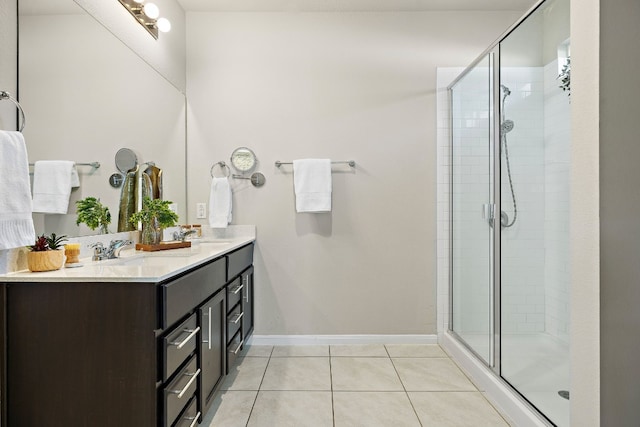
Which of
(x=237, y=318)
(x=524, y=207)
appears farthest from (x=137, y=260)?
(x=524, y=207)

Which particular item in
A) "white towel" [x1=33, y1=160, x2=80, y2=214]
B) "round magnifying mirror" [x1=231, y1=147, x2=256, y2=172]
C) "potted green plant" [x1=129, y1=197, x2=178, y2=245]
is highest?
"round magnifying mirror" [x1=231, y1=147, x2=256, y2=172]

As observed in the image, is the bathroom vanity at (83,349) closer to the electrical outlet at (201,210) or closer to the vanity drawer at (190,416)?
the vanity drawer at (190,416)

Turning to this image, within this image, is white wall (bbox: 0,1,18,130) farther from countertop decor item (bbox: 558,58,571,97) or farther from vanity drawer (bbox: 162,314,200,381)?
countertop decor item (bbox: 558,58,571,97)

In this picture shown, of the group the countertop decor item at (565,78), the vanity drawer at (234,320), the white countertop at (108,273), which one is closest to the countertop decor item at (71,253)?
the white countertop at (108,273)

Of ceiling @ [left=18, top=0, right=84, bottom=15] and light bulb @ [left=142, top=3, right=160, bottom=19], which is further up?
light bulb @ [left=142, top=3, right=160, bottom=19]

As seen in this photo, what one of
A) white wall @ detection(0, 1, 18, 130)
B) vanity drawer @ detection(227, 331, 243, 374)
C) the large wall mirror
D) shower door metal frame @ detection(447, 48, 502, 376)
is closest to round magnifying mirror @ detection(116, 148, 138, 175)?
the large wall mirror

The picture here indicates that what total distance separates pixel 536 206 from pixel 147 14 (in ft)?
7.89

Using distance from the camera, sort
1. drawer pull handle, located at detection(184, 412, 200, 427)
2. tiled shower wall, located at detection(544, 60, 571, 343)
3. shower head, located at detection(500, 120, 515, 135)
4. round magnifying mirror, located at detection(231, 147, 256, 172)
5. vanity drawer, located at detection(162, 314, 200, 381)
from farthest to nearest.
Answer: round magnifying mirror, located at detection(231, 147, 256, 172) → shower head, located at detection(500, 120, 515, 135) → tiled shower wall, located at detection(544, 60, 571, 343) → drawer pull handle, located at detection(184, 412, 200, 427) → vanity drawer, located at detection(162, 314, 200, 381)

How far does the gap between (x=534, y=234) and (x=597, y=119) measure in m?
0.95

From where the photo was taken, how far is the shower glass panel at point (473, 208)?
7.64ft

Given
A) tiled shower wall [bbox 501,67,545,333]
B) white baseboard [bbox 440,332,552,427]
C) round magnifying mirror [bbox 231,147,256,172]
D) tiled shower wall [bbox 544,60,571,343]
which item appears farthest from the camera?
round magnifying mirror [bbox 231,147,256,172]

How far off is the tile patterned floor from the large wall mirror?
1159mm

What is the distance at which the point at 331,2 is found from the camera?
281 centimetres

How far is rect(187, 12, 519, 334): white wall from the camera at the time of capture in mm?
2938
